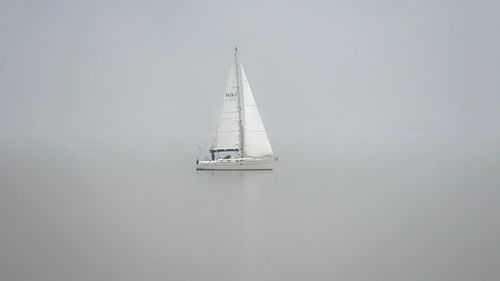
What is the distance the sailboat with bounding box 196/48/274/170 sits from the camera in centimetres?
3950

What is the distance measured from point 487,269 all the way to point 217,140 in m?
26.4

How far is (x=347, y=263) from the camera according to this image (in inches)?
733

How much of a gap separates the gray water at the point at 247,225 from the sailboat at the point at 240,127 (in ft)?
3.84

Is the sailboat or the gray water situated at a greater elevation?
the sailboat

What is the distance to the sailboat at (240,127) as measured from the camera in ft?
130

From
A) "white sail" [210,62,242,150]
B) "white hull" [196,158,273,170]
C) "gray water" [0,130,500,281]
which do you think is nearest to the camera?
A: "gray water" [0,130,500,281]

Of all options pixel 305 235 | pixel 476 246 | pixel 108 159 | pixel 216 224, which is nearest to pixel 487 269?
pixel 476 246

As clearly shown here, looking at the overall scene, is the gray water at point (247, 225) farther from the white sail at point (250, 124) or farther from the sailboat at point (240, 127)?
the white sail at point (250, 124)

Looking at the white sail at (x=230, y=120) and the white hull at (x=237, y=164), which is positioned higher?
the white sail at (x=230, y=120)

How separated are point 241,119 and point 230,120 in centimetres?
98

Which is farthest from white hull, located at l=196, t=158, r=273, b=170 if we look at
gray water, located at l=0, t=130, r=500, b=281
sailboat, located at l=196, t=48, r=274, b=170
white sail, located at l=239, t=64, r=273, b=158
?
white sail, located at l=239, t=64, r=273, b=158

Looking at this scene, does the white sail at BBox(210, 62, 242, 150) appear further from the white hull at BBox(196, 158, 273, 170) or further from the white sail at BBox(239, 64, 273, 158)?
the white hull at BBox(196, 158, 273, 170)

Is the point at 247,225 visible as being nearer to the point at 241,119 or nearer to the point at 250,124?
the point at 250,124

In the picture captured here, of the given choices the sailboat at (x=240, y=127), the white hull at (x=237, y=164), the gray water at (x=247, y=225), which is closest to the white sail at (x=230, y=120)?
the sailboat at (x=240, y=127)
